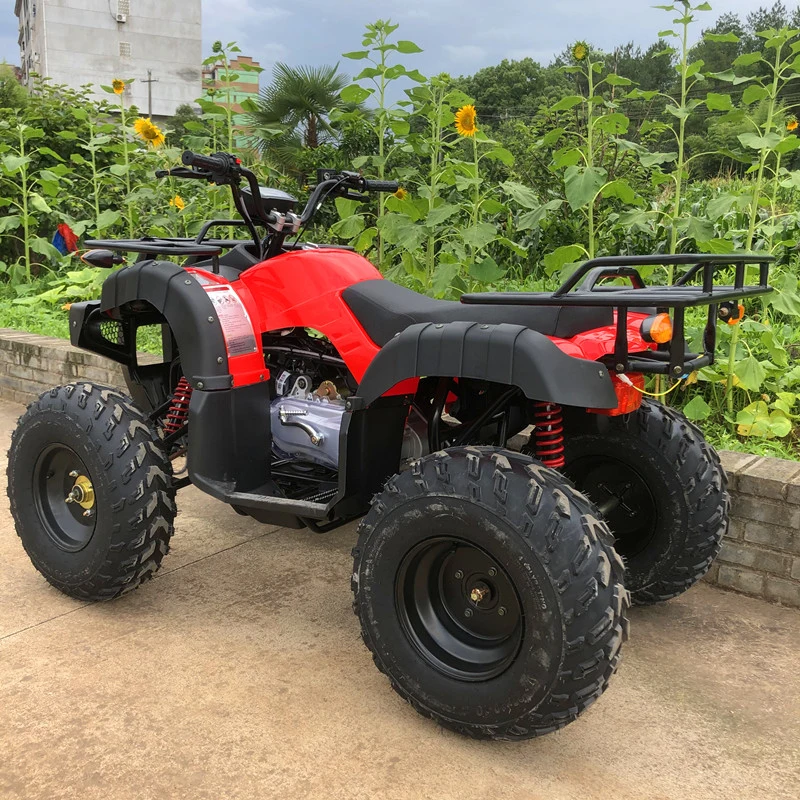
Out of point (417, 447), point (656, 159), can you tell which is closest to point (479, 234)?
point (656, 159)

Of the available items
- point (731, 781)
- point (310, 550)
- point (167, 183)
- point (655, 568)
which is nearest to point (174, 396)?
point (310, 550)

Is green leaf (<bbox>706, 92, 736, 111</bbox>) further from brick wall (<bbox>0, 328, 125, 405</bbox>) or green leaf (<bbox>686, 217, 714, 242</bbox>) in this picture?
brick wall (<bbox>0, 328, 125, 405</bbox>)

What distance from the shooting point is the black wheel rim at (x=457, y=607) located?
2.25 meters

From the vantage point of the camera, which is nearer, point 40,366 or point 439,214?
point 439,214

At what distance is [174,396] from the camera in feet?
10.9

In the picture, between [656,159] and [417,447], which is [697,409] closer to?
[656,159]

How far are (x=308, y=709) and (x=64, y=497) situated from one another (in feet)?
4.64

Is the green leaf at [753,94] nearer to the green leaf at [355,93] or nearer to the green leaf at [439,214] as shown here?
the green leaf at [439,214]

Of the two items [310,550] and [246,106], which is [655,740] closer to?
[310,550]

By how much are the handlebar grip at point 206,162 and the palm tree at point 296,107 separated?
38.6 ft

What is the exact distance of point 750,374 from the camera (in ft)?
12.6

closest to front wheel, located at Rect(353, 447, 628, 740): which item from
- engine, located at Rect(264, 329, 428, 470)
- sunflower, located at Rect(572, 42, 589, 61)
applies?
engine, located at Rect(264, 329, 428, 470)

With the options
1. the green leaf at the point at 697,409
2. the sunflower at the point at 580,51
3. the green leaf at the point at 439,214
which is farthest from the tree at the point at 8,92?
the green leaf at the point at 697,409

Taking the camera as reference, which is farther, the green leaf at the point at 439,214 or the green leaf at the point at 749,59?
the green leaf at the point at 439,214
